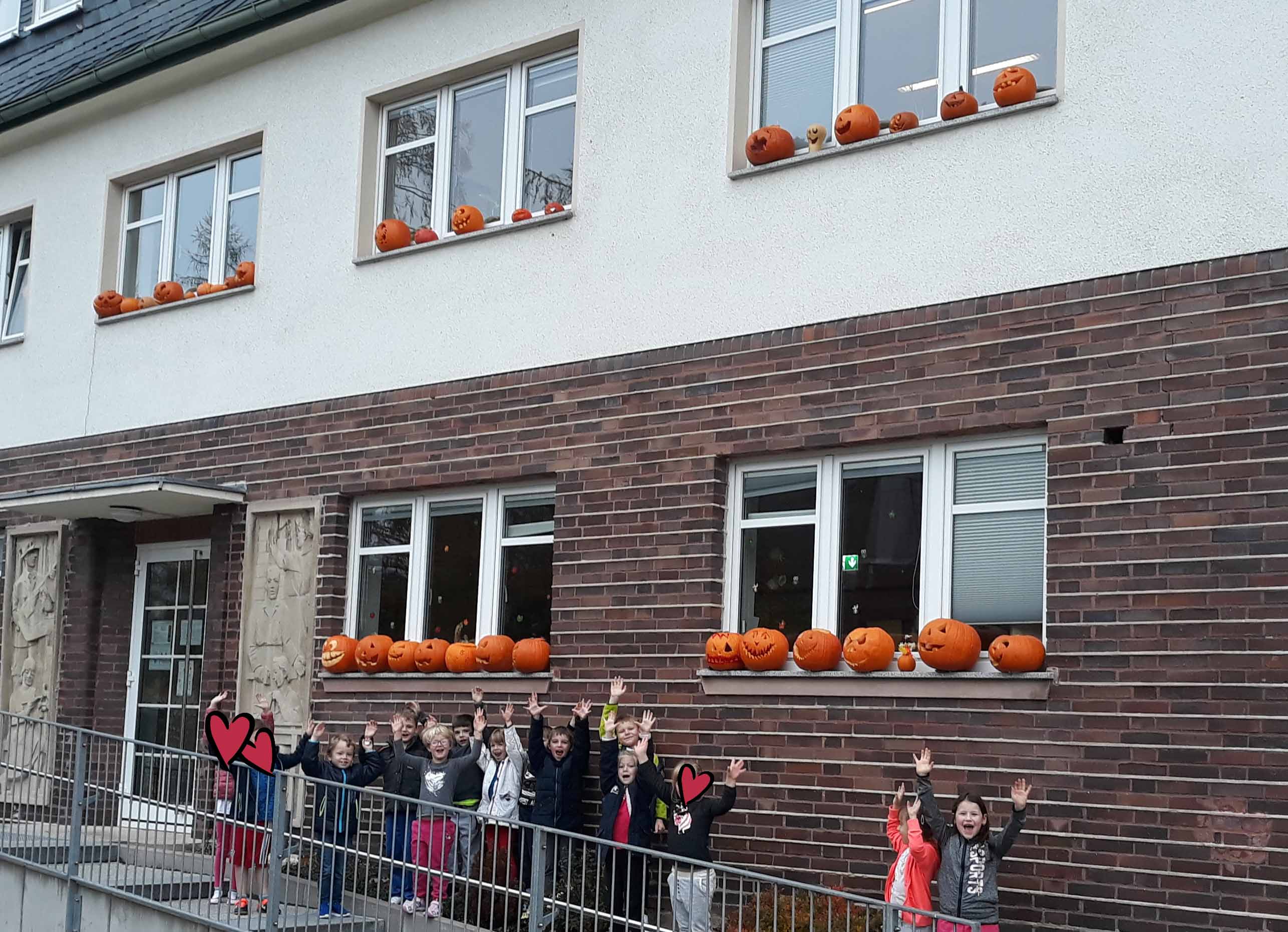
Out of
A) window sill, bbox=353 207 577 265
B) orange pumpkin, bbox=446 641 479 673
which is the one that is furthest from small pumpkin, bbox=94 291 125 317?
orange pumpkin, bbox=446 641 479 673

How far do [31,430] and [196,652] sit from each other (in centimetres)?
337

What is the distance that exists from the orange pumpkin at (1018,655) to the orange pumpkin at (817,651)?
117 centimetres

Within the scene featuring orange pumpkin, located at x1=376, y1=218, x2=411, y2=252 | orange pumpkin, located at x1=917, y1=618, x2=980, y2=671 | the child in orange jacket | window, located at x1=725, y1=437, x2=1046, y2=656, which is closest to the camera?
the child in orange jacket

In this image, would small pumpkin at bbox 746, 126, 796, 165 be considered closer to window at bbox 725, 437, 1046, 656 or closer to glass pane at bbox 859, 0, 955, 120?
glass pane at bbox 859, 0, 955, 120

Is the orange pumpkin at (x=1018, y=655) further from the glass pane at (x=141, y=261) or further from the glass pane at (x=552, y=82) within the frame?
the glass pane at (x=141, y=261)

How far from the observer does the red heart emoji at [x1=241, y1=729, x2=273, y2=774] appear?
35.2 ft

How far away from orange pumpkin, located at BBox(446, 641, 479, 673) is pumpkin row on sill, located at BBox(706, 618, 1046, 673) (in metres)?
2.25

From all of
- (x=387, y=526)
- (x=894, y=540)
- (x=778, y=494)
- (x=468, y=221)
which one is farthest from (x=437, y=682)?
(x=894, y=540)

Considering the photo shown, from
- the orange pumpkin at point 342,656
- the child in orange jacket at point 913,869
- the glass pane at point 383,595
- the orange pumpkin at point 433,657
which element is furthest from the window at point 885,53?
the orange pumpkin at point 342,656

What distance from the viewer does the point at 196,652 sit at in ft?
49.8

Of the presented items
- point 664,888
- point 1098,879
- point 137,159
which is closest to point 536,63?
point 137,159

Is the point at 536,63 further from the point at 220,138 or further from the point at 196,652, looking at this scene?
the point at 196,652

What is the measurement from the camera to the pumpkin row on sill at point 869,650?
30.6 ft

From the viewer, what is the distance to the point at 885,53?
10.9 metres
